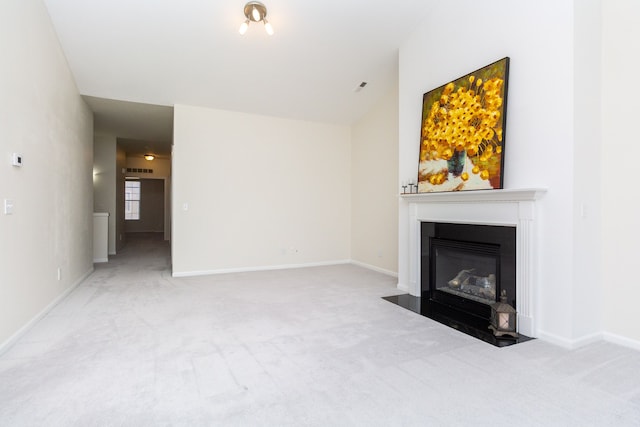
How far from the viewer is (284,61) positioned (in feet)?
14.6

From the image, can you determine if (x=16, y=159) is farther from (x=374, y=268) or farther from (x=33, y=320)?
(x=374, y=268)

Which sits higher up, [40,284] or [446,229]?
[446,229]

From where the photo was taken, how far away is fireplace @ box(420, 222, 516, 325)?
2.96m

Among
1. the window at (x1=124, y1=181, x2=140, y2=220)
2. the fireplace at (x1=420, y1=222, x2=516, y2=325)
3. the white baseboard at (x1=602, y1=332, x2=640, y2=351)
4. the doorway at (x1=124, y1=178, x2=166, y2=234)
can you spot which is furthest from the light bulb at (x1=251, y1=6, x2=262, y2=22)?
the window at (x1=124, y1=181, x2=140, y2=220)

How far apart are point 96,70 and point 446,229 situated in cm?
476

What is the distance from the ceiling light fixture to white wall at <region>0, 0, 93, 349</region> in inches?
74.0

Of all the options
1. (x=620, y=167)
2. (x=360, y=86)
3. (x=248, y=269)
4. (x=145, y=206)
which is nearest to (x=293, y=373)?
(x=620, y=167)

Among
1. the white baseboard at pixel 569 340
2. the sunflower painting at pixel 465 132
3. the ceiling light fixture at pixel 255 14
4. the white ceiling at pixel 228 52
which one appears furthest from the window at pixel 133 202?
the white baseboard at pixel 569 340

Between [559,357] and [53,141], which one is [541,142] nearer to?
[559,357]

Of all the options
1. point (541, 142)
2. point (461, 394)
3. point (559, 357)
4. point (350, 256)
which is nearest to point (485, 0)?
point (541, 142)

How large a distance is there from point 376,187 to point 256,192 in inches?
82.0

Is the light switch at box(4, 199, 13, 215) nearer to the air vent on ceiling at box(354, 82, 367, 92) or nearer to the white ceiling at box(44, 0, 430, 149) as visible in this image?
the white ceiling at box(44, 0, 430, 149)

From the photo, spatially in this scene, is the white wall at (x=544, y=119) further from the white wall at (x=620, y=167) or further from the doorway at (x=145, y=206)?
the doorway at (x=145, y=206)

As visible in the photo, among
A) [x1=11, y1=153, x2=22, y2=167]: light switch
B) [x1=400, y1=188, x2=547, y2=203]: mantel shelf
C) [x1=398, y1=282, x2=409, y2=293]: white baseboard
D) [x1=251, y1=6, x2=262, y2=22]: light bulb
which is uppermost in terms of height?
[x1=251, y1=6, x2=262, y2=22]: light bulb
